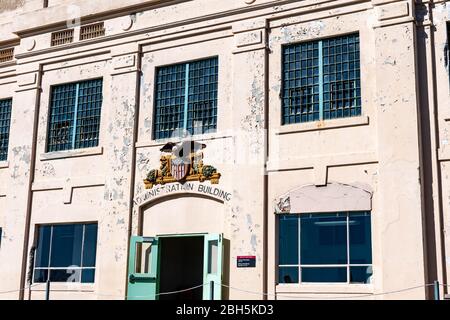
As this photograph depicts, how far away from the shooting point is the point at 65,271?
17188 millimetres

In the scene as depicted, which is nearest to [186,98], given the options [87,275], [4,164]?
[87,275]

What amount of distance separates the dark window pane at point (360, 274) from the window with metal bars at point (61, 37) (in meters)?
10.8

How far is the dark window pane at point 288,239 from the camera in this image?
47.5 feet

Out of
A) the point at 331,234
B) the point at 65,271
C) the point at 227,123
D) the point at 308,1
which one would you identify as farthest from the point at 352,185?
the point at 65,271

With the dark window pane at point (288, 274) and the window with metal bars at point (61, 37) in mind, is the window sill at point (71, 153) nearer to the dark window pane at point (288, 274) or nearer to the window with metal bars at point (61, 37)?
the window with metal bars at point (61, 37)

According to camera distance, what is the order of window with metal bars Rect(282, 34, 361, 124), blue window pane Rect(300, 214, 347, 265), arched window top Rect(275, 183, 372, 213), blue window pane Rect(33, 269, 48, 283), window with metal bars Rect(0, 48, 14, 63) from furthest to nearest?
1. window with metal bars Rect(0, 48, 14, 63)
2. blue window pane Rect(33, 269, 48, 283)
3. window with metal bars Rect(282, 34, 361, 124)
4. blue window pane Rect(300, 214, 347, 265)
5. arched window top Rect(275, 183, 372, 213)

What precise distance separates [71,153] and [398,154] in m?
9.05

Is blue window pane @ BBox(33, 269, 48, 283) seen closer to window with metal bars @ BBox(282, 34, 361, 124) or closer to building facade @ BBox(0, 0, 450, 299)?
building facade @ BBox(0, 0, 450, 299)

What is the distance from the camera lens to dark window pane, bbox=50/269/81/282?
1701 centimetres

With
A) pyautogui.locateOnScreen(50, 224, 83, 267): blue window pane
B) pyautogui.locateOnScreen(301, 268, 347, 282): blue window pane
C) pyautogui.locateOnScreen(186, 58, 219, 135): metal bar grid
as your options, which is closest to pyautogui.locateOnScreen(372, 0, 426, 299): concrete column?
pyautogui.locateOnScreen(301, 268, 347, 282): blue window pane

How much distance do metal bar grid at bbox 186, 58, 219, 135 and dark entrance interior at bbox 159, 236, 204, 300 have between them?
316 centimetres

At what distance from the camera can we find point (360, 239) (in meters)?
13.8

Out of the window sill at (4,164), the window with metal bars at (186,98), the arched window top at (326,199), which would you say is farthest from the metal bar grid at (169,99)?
the window sill at (4,164)
